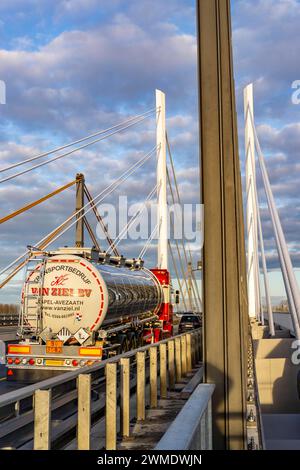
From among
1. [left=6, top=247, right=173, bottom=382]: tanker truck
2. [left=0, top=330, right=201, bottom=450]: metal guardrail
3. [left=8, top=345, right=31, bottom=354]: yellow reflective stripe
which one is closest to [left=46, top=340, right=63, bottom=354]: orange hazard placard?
[left=6, top=247, right=173, bottom=382]: tanker truck

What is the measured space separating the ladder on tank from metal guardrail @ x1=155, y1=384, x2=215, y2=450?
10.0 meters

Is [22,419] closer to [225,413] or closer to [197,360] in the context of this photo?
[225,413]

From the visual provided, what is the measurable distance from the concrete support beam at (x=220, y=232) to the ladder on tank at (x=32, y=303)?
8.30 metres

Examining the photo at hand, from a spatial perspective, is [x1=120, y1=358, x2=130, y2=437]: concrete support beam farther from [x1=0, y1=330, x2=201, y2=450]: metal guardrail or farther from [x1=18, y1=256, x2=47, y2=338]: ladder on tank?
[x1=18, y1=256, x2=47, y2=338]: ladder on tank

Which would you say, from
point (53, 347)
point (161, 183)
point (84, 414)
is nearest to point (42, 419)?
point (84, 414)

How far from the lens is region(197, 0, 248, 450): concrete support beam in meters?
6.83

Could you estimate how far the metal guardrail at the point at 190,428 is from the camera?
326 centimetres

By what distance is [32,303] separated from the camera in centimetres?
1523

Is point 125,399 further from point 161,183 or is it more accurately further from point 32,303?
point 161,183

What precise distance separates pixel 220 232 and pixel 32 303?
29.8 feet

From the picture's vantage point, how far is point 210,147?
7438 mm

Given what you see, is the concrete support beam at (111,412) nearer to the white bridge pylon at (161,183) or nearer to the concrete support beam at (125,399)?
the concrete support beam at (125,399)
